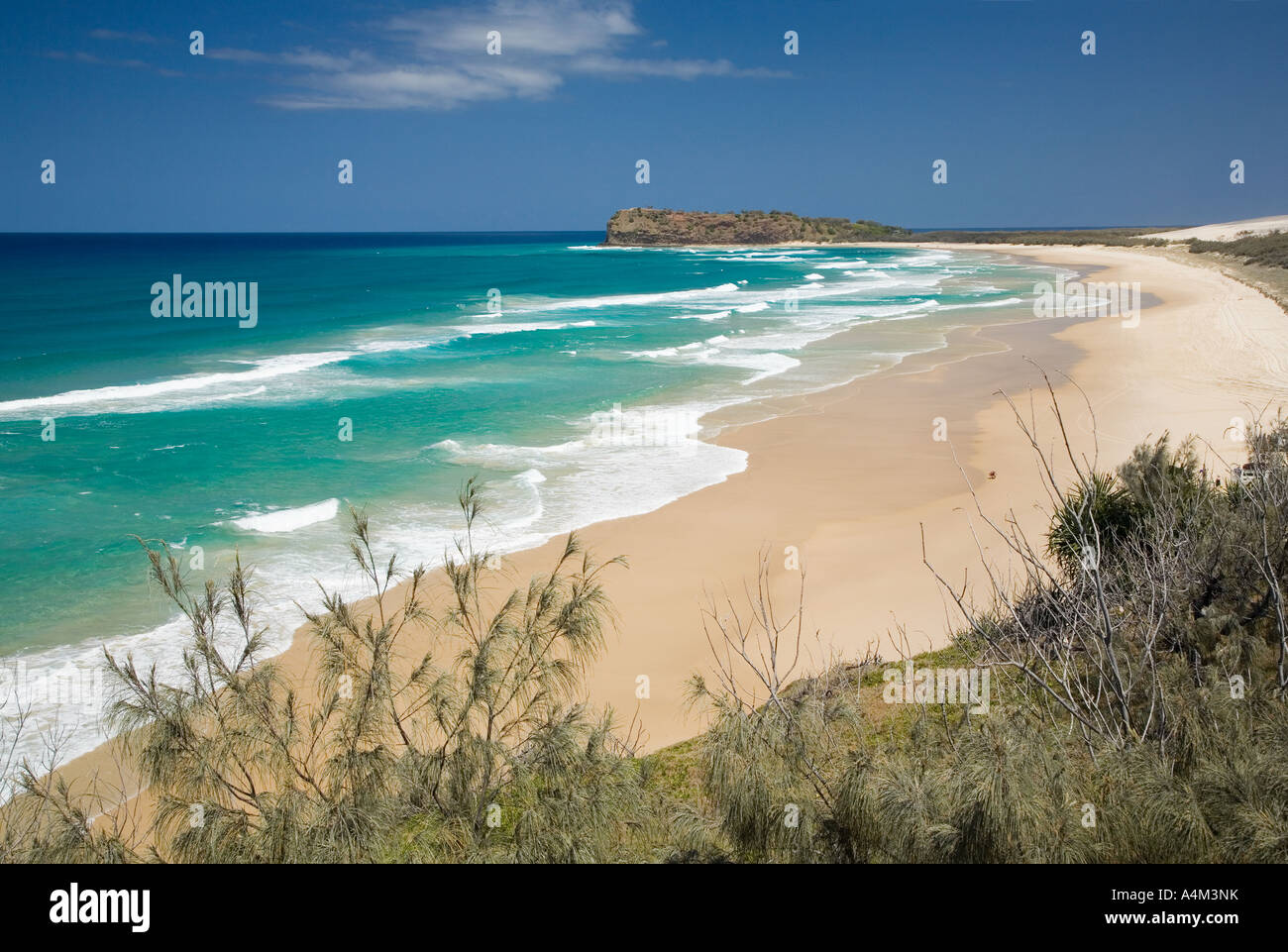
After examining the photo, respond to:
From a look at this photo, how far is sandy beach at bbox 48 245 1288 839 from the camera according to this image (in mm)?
11219

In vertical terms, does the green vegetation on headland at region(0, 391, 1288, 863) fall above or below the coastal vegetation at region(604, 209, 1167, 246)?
below

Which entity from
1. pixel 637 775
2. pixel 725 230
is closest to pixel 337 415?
pixel 637 775

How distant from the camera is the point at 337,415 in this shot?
24.9 metres

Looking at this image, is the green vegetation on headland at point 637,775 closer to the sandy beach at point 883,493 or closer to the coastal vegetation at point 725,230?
the sandy beach at point 883,493

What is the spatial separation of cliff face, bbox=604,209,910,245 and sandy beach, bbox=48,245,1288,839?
12393 centimetres

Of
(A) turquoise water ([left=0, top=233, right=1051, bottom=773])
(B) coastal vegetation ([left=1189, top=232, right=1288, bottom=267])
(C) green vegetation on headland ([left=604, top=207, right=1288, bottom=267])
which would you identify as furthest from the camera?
(C) green vegetation on headland ([left=604, top=207, right=1288, bottom=267])

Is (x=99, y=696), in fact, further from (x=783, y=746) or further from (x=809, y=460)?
(x=809, y=460)

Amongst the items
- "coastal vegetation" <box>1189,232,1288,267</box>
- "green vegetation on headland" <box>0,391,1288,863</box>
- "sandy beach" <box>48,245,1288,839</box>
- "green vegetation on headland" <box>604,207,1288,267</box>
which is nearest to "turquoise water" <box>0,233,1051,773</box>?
"sandy beach" <box>48,245,1288,839</box>

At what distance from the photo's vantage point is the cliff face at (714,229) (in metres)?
152

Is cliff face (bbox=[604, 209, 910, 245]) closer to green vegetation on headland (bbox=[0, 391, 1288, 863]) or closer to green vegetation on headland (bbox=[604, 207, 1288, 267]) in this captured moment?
green vegetation on headland (bbox=[604, 207, 1288, 267])

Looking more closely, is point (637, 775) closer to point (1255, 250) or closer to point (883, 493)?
point (883, 493)

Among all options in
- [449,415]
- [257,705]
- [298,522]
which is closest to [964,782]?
[257,705]

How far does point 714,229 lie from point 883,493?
143145 millimetres
